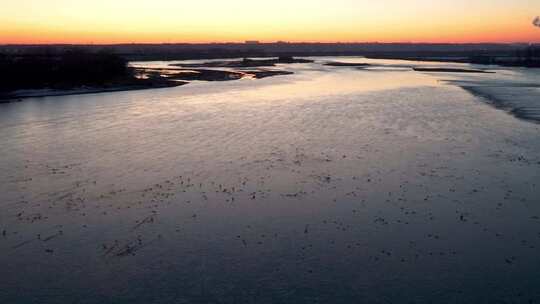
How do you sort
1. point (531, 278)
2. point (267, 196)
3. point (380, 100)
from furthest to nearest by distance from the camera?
point (380, 100) < point (267, 196) < point (531, 278)

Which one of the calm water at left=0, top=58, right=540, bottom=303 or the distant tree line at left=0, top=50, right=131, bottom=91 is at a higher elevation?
the distant tree line at left=0, top=50, right=131, bottom=91

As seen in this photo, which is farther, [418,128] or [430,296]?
[418,128]

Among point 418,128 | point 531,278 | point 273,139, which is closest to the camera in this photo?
point 531,278

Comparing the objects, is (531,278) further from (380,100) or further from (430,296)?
(380,100)

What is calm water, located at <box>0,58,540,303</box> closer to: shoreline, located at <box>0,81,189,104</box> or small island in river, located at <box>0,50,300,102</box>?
shoreline, located at <box>0,81,189,104</box>

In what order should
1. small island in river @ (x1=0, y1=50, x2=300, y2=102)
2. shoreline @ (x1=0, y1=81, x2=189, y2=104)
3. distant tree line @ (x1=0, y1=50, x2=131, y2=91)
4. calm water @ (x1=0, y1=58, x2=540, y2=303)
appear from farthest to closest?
distant tree line @ (x1=0, y1=50, x2=131, y2=91) → small island in river @ (x1=0, y1=50, x2=300, y2=102) → shoreline @ (x1=0, y1=81, x2=189, y2=104) → calm water @ (x1=0, y1=58, x2=540, y2=303)

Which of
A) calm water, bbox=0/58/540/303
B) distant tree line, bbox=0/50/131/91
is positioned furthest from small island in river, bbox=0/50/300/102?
calm water, bbox=0/58/540/303

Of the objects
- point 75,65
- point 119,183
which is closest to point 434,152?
point 119,183
